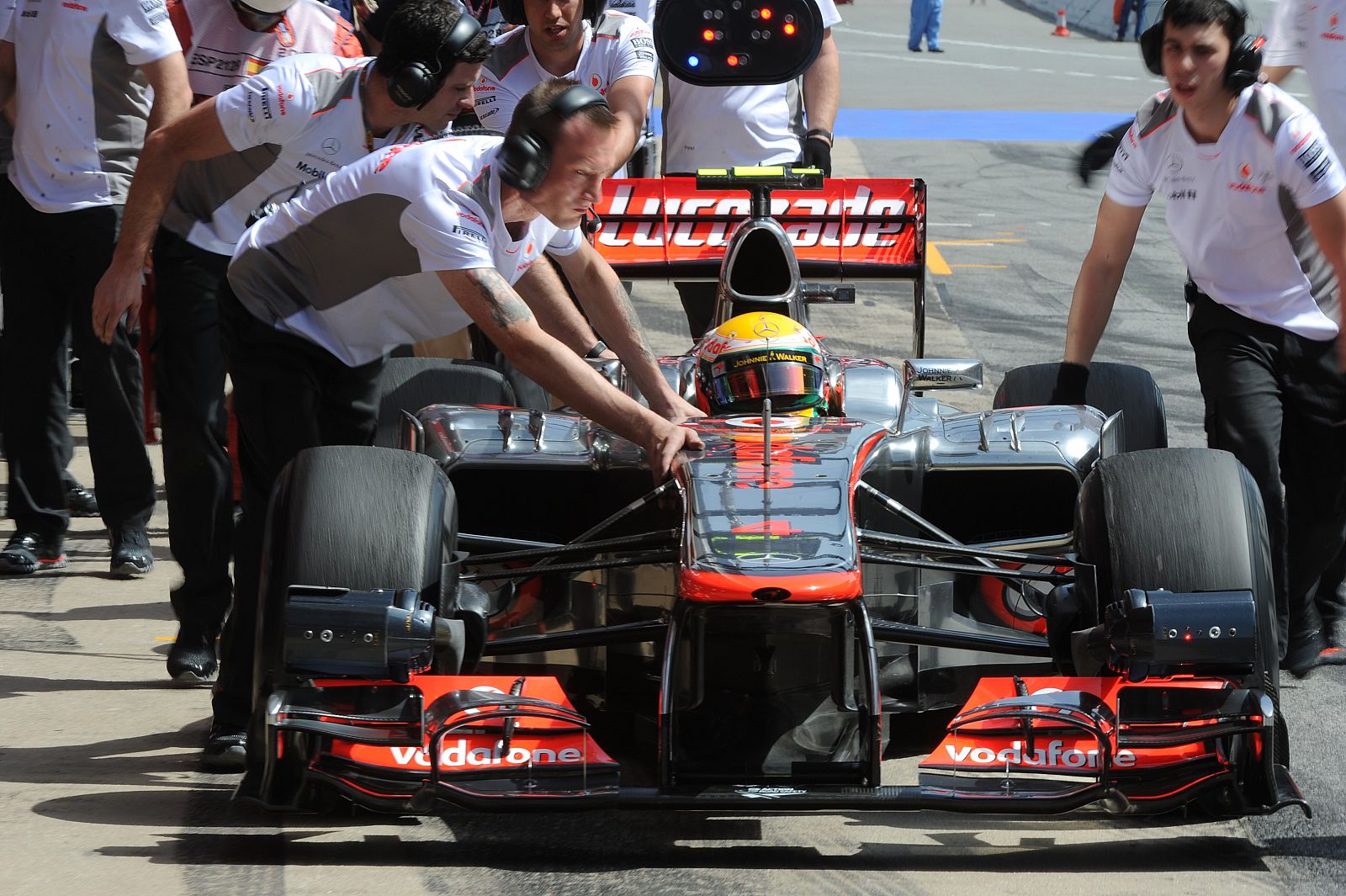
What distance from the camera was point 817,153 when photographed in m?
7.02

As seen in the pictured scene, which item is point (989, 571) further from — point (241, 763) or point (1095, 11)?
point (1095, 11)

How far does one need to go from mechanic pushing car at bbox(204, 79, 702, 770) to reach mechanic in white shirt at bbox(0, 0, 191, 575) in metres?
1.66

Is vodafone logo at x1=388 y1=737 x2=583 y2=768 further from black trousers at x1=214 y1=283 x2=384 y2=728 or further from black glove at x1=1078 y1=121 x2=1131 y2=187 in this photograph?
black glove at x1=1078 y1=121 x2=1131 y2=187

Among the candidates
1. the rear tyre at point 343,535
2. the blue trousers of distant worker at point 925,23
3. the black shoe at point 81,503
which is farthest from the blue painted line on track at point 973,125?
the rear tyre at point 343,535

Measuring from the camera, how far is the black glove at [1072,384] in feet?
17.7

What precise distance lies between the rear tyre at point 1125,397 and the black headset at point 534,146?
189 centimetres

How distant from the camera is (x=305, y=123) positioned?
4.59 meters

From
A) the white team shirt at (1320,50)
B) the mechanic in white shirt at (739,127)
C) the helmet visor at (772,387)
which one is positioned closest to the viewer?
the helmet visor at (772,387)

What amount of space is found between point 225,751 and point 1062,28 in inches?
1188

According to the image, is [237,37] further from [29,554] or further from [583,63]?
[29,554]

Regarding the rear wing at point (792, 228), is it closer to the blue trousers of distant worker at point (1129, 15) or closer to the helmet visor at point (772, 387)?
the helmet visor at point (772, 387)

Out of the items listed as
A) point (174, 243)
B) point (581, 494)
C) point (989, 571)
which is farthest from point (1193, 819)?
point (174, 243)

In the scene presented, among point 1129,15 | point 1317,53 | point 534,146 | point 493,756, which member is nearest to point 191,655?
point 493,756

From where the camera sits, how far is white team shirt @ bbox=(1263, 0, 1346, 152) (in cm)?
607
